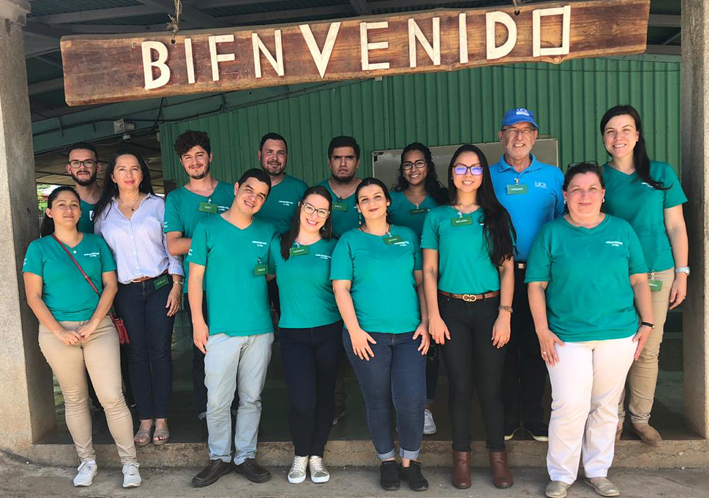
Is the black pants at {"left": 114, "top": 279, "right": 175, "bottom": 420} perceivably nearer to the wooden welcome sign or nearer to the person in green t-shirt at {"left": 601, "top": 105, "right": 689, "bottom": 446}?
the wooden welcome sign

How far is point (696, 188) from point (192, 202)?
2935mm

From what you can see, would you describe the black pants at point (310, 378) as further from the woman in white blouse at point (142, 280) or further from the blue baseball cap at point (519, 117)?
the blue baseball cap at point (519, 117)

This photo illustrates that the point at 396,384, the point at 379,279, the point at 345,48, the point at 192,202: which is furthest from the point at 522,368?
the point at 192,202

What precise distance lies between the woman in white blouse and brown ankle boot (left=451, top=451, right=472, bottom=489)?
1.76 meters

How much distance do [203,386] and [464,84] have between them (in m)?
5.42

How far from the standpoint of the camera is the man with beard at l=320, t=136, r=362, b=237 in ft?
11.0

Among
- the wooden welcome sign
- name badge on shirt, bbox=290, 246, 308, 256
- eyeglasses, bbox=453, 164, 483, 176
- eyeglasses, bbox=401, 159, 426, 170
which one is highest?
the wooden welcome sign

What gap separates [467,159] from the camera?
2814 millimetres

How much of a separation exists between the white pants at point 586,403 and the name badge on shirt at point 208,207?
6.91 feet

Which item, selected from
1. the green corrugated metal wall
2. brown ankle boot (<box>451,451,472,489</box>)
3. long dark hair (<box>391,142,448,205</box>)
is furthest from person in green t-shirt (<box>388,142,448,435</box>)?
the green corrugated metal wall

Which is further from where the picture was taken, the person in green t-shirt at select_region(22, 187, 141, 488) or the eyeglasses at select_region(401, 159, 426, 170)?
the eyeglasses at select_region(401, 159, 426, 170)

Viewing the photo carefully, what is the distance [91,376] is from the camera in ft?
10.1

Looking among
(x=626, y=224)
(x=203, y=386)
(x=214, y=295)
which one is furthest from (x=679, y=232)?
(x=203, y=386)

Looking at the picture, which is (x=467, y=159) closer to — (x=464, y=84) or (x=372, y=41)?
(x=372, y=41)
